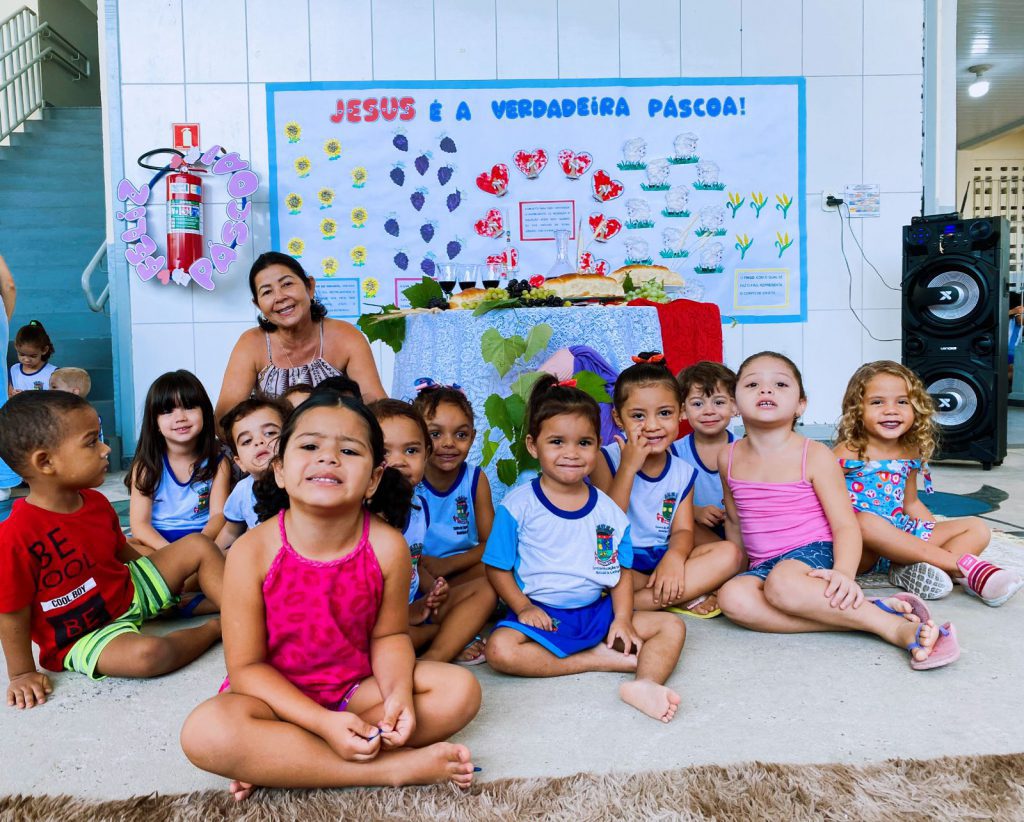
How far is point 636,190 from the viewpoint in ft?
14.3

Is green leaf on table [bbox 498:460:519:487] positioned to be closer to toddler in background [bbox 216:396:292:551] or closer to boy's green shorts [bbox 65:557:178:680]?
toddler in background [bbox 216:396:292:551]

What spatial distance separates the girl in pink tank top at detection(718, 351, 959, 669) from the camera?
65.0 inches

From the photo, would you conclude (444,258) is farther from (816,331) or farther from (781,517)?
(781,517)

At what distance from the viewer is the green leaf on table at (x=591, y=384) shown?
212 cm

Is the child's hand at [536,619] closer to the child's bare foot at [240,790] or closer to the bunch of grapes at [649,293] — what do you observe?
the child's bare foot at [240,790]

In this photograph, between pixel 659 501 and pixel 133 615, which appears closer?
pixel 133 615

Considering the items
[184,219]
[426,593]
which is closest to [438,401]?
[426,593]

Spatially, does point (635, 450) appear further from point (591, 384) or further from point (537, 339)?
point (537, 339)

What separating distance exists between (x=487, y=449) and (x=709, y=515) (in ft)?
2.04

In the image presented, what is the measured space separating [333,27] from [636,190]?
1824 mm

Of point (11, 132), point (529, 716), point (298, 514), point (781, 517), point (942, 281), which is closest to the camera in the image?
point (298, 514)

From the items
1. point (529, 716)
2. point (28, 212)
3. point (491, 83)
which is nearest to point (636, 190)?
point (491, 83)

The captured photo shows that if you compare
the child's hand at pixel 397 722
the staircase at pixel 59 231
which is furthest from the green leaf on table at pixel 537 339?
the staircase at pixel 59 231

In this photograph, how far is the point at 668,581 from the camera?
1.81 metres
